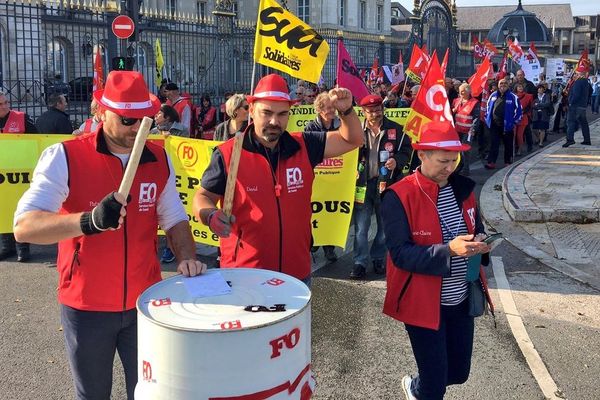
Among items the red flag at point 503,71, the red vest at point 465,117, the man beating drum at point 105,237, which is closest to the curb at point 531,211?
the red vest at point 465,117

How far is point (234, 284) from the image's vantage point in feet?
8.79

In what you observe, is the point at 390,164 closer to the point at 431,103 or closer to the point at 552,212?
the point at 431,103

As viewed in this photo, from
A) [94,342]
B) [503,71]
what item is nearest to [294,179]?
[94,342]

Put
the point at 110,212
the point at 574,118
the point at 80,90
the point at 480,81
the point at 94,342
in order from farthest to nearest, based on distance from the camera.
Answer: the point at 574,118 → the point at 80,90 → the point at 480,81 → the point at 94,342 → the point at 110,212

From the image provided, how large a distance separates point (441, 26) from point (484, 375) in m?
26.4

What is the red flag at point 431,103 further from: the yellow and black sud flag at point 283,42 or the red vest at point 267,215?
the red vest at point 267,215

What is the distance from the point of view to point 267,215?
3605 mm

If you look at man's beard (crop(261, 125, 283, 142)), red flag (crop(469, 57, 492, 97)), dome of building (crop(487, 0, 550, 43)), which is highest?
dome of building (crop(487, 0, 550, 43))

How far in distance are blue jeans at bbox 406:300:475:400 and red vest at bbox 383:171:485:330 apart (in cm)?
9

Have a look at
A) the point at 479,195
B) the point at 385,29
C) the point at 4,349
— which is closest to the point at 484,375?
the point at 4,349

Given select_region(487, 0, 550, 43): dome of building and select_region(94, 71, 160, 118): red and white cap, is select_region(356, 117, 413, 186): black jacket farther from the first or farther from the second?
select_region(487, 0, 550, 43): dome of building

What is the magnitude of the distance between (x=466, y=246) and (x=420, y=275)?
364 mm

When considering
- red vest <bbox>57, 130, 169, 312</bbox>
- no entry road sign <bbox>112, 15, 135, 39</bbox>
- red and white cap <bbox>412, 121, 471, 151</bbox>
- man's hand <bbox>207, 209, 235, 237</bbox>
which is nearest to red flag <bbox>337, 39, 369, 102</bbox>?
red and white cap <bbox>412, 121, 471, 151</bbox>

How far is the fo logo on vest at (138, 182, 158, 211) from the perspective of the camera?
3.02 m
